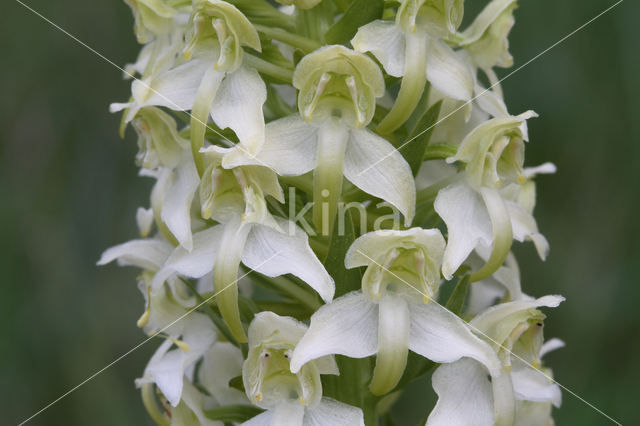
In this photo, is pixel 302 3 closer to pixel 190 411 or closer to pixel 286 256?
pixel 286 256

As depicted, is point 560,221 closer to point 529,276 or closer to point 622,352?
point 529,276

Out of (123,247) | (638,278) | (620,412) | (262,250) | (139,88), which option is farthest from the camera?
(638,278)

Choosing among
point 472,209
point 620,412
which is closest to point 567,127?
point 620,412

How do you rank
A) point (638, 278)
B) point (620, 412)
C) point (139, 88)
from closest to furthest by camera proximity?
point (139, 88) < point (620, 412) < point (638, 278)

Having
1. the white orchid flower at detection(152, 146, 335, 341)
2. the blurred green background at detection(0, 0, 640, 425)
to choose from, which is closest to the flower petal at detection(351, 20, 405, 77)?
the white orchid flower at detection(152, 146, 335, 341)

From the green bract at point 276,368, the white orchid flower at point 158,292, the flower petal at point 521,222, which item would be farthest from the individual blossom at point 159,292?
the flower petal at point 521,222
